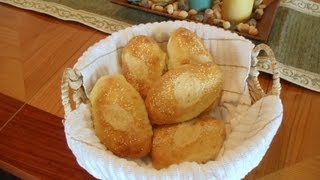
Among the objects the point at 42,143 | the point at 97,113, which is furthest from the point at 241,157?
the point at 42,143

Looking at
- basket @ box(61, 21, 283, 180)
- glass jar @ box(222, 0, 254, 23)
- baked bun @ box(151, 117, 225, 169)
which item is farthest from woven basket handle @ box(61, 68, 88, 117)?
glass jar @ box(222, 0, 254, 23)

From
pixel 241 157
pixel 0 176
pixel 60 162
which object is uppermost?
pixel 241 157

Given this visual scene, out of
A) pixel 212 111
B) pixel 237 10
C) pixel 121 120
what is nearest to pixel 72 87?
pixel 121 120

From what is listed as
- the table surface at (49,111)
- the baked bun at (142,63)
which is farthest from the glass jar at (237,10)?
the baked bun at (142,63)

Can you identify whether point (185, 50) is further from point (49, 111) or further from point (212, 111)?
point (49, 111)

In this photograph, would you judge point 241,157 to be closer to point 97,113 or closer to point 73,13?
point 97,113

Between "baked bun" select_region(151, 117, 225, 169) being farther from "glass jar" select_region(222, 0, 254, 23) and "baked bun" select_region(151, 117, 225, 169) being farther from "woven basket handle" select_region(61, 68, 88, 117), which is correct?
"glass jar" select_region(222, 0, 254, 23)
